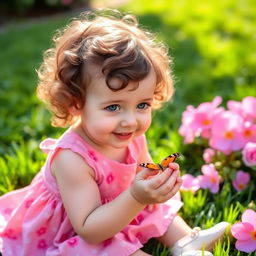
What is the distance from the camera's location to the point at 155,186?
1.79 m

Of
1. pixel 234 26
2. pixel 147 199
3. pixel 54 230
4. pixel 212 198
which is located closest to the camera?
A: pixel 147 199

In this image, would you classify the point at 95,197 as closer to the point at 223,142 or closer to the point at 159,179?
the point at 159,179

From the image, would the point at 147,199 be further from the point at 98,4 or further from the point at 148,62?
the point at 98,4

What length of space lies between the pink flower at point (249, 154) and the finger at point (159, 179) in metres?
0.75

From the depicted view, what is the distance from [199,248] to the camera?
6.81 ft

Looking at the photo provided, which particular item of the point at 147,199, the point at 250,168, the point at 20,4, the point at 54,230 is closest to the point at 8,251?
the point at 54,230

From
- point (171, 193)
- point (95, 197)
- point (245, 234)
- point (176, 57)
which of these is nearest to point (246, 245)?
point (245, 234)

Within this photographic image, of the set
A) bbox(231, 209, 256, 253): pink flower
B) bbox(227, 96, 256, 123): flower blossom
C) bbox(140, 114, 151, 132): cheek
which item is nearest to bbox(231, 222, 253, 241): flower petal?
bbox(231, 209, 256, 253): pink flower

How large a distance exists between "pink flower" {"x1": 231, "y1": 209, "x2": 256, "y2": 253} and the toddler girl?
0.25ft

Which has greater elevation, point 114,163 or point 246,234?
point 114,163

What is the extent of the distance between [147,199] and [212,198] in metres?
0.78

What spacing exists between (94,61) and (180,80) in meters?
2.20

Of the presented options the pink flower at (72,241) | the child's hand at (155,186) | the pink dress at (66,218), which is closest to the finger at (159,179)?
the child's hand at (155,186)

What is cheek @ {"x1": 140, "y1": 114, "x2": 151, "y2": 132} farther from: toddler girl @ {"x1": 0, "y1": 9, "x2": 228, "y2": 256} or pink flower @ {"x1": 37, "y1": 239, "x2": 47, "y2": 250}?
pink flower @ {"x1": 37, "y1": 239, "x2": 47, "y2": 250}
